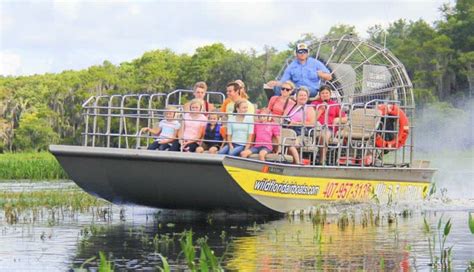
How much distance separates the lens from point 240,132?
19.8 m

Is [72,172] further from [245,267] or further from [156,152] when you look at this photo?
[245,267]

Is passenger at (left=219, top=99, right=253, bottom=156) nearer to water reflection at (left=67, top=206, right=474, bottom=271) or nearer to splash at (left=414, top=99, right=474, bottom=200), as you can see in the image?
water reflection at (left=67, top=206, right=474, bottom=271)

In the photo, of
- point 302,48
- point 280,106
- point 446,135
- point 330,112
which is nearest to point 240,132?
point 280,106

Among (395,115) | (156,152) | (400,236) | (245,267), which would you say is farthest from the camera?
(395,115)

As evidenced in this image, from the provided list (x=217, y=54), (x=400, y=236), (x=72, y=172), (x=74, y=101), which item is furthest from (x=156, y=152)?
(x=74, y=101)

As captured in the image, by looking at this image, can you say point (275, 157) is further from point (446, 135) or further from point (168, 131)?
point (446, 135)

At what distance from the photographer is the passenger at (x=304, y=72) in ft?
74.2

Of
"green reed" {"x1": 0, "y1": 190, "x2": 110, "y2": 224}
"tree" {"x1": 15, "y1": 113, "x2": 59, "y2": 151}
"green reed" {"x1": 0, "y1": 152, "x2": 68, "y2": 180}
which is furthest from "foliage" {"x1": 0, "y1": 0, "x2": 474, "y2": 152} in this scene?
"green reed" {"x1": 0, "y1": 190, "x2": 110, "y2": 224}

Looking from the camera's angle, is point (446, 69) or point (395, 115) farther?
point (446, 69)

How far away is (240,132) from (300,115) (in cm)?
147

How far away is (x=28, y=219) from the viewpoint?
2097 centimetres

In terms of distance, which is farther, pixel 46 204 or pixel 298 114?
pixel 46 204

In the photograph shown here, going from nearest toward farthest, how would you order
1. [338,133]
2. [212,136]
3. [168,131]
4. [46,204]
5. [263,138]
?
[263,138], [212,136], [168,131], [338,133], [46,204]

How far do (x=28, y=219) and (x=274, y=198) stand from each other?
12.5 ft
